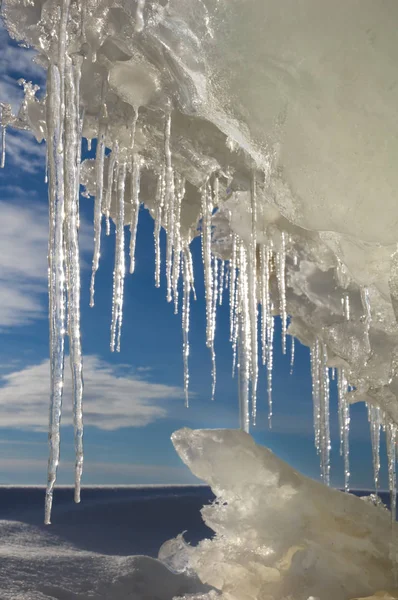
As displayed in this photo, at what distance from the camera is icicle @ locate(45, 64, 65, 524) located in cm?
255

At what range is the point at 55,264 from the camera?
2.67m

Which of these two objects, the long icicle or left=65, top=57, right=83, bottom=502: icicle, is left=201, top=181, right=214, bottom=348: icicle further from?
left=65, top=57, right=83, bottom=502: icicle

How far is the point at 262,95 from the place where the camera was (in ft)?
8.31

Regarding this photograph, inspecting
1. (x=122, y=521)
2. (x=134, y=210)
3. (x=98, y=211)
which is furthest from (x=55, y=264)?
(x=122, y=521)

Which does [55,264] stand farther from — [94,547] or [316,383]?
[94,547]

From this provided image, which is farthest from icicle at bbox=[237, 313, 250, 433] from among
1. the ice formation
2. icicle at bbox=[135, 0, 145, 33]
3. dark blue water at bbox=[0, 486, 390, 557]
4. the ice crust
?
dark blue water at bbox=[0, 486, 390, 557]

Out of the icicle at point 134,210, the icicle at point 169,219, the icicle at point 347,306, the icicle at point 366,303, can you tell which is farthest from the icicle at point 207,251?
the icicle at point 347,306

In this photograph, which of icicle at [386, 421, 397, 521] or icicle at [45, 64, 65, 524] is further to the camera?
icicle at [386, 421, 397, 521]

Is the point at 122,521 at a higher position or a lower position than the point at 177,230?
lower

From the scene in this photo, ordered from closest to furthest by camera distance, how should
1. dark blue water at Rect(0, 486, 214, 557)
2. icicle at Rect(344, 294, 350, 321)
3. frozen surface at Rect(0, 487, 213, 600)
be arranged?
icicle at Rect(344, 294, 350, 321), frozen surface at Rect(0, 487, 213, 600), dark blue water at Rect(0, 486, 214, 557)

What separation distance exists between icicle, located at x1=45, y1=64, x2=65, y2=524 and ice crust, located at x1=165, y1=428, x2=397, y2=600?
1032 millimetres

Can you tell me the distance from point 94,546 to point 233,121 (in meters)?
20.2

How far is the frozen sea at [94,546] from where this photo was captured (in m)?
11.0

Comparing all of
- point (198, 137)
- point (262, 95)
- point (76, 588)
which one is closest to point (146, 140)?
point (198, 137)
